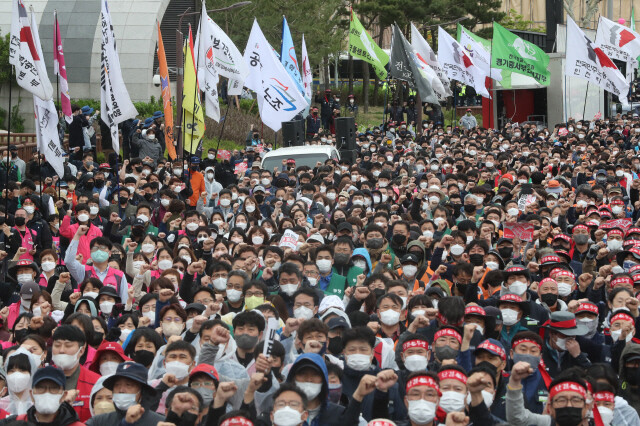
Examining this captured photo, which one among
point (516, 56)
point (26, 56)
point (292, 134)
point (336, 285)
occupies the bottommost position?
point (336, 285)

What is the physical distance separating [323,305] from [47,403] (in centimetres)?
261

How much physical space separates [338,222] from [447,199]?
2107 millimetres

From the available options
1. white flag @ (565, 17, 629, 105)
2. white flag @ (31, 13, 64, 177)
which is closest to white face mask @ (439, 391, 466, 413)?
white flag @ (31, 13, 64, 177)

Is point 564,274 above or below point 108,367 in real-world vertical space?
above

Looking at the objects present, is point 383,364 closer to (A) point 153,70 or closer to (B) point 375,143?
(B) point 375,143

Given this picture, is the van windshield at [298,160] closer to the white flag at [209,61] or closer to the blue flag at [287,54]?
the white flag at [209,61]

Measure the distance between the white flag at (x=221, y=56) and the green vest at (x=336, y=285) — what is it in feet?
28.5

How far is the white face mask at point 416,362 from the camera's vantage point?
24.9 ft

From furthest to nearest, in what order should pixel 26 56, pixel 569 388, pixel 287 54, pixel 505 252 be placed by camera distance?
pixel 287 54 → pixel 26 56 → pixel 505 252 → pixel 569 388

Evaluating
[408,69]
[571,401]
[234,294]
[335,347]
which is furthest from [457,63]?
[571,401]

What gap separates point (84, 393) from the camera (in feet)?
25.9

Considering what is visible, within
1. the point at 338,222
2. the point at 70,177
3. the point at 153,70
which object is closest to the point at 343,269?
the point at 338,222

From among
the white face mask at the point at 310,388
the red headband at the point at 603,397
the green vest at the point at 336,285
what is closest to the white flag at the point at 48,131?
the green vest at the point at 336,285

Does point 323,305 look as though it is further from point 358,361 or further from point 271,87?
point 271,87
